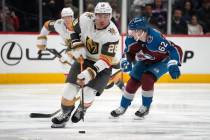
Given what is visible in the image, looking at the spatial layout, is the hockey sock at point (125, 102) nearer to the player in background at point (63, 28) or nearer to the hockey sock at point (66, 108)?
the hockey sock at point (66, 108)

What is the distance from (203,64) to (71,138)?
6.18 m

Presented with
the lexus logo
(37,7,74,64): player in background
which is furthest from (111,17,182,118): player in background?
the lexus logo

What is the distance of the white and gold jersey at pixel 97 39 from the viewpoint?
5.52 meters

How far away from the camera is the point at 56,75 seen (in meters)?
10.6

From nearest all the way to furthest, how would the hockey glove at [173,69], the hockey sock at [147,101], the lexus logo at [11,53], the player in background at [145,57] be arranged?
the hockey glove at [173,69], the player in background at [145,57], the hockey sock at [147,101], the lexus logo at [11,53]

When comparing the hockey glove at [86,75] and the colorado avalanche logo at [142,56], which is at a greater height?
the colorado avalanche logo at [142,56]

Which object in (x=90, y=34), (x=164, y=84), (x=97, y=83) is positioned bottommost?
(x=164, y=84)

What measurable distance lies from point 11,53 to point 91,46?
16.1ft

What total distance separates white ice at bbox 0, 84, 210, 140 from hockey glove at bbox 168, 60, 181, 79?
1.62ft

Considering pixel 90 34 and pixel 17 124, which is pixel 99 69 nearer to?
pixel 90 34

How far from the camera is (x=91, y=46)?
571 centimetres

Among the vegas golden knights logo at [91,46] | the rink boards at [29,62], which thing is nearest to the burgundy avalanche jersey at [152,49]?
the vegas golden knights logo at [91,46]

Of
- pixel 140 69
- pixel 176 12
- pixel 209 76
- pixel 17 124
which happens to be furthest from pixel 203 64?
pixel 17 124

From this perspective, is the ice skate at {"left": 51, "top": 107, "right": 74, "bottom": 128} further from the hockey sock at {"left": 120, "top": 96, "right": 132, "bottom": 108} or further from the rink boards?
the rink boards
